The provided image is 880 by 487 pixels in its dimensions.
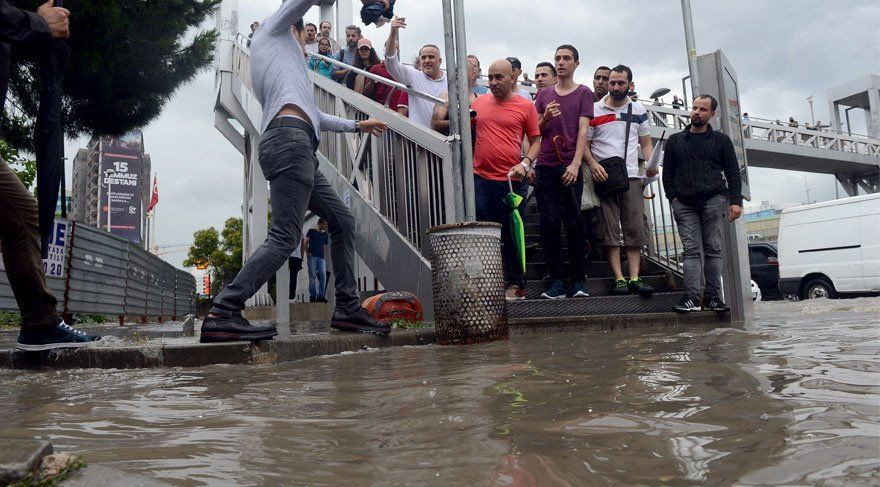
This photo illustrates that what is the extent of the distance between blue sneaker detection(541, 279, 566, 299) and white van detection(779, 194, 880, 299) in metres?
8.93

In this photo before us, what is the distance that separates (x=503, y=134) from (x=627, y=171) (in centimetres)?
118

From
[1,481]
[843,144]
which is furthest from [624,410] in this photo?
[843,144]

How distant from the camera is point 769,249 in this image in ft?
49.3

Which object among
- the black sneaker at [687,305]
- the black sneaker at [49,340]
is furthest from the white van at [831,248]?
the black sneaker at [49,340]

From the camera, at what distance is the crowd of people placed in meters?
5.46

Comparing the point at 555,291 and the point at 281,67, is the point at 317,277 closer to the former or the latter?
the point at 555,291

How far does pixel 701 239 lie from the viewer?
19.0ft

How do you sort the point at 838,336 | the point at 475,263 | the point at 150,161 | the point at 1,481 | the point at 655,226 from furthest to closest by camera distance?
1. the point at 150,161
2. the point at 655,226
3. the point at 475,263
4. the point at 838,336
5. the point at 1,481

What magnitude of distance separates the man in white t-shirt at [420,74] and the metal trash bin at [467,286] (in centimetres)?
276

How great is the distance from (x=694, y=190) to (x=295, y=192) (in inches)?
142

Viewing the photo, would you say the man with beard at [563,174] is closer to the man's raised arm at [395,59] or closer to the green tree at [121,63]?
the man's raised arm at [395,59]

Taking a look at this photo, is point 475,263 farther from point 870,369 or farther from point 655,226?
point 655,226

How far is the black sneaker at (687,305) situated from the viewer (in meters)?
5.41

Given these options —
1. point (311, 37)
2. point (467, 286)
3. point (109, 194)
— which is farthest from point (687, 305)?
point (109, 194)
